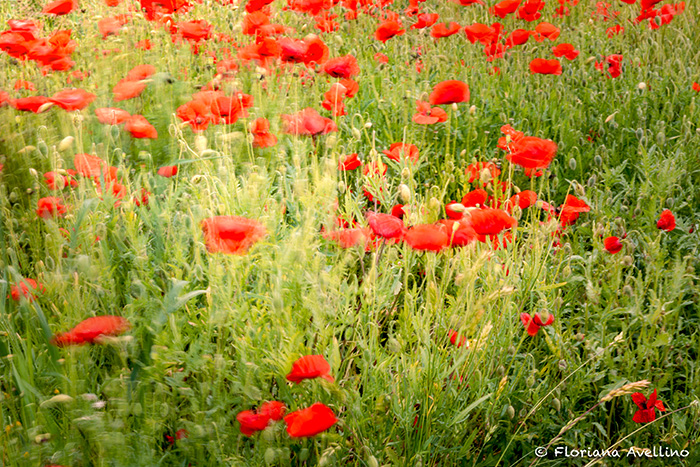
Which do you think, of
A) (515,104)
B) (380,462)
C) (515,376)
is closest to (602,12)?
(515,104)

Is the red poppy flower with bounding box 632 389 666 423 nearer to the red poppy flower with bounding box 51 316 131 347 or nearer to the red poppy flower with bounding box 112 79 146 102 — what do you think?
the red poppy flower with bounding box 51 316 131 347

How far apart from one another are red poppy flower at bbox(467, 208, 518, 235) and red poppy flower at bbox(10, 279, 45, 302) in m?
1.00

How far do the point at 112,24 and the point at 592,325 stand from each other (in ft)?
6.83

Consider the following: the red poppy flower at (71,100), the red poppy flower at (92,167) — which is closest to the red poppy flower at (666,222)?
the red poppy flower at (92,167)

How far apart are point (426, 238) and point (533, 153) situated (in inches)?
22.8

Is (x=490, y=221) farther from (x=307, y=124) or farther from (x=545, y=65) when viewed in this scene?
(x=545, y=65)

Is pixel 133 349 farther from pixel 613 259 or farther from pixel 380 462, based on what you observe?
pixel 613 259

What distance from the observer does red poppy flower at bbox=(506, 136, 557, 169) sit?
5.61 ft

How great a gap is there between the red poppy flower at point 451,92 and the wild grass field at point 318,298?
11 mm

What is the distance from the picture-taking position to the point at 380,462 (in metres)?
1.31

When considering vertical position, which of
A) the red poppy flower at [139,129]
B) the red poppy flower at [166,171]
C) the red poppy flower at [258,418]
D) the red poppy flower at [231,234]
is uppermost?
the red poppy flower at [139,129]

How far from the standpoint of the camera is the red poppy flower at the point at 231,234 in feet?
4.08

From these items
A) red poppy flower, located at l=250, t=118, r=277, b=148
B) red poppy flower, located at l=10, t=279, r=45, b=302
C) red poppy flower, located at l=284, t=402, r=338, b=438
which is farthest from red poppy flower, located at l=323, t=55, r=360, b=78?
red poppy flower, located at l=284, t=402, r=338, b=438

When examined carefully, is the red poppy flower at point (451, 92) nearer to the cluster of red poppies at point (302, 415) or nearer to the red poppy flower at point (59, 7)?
the cluster of red poppies at point (302, 415)
